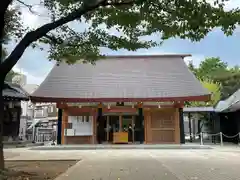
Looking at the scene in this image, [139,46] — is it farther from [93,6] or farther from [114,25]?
[93,6]

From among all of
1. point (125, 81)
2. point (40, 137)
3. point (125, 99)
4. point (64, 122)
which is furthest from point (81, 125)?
point (40, 137)

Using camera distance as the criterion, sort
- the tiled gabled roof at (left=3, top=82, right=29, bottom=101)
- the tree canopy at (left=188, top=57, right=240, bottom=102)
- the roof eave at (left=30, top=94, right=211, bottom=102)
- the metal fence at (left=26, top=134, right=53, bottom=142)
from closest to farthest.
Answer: the tiled gabled roof at (left=3, top=82, right=29, bottom=101), the roof eave at (left=30, top=94, right=211, bottom=102), the metal fence at (left=26, top=134, right=53, bottom=142), the tree canopy at (left=188, top=57, right=240, bottom=102)

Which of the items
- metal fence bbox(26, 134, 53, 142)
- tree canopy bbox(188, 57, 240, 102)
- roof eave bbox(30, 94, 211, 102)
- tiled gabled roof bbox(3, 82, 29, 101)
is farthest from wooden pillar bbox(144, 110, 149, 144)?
tree canopy bbox(188, 57, 240, 102)

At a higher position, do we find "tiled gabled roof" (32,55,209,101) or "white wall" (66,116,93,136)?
"tiled gabled roof" (32,55,209,101)

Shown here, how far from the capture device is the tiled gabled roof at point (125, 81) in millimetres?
20203

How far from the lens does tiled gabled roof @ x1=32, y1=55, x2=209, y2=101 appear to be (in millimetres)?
20203

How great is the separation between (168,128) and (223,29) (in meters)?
15.0

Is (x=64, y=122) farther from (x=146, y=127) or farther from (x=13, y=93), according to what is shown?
(x=146, y=127)

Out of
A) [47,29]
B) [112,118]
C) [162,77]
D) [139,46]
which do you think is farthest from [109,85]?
[47,29]

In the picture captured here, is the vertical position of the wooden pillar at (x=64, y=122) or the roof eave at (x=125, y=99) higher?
the roof eave at (x=125, y=99)

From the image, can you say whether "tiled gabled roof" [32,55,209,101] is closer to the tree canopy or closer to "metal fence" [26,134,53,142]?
"metal fence" [26,134,53,142]

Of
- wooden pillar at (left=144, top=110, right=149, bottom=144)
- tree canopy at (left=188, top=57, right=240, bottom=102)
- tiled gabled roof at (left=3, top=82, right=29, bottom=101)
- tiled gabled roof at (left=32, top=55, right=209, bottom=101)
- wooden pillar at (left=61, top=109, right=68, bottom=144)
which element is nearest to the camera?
tiled gabled roof at (left=3, top=82, right=29, bottom=101)

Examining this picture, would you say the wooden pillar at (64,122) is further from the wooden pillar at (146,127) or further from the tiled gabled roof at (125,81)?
the wooden pillar at (146,127)

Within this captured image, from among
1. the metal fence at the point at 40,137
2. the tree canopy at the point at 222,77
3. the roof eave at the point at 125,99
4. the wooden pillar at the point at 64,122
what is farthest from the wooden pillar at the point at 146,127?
the tree canopy at the point at 222,77
